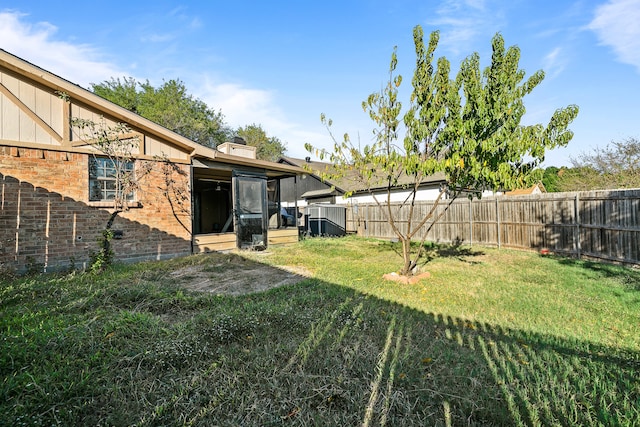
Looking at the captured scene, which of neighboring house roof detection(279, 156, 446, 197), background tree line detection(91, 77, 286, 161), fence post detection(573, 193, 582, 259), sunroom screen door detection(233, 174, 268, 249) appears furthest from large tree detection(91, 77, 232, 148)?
fence post detection(573, 193, 582, 259)

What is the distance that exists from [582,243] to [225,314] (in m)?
9.68

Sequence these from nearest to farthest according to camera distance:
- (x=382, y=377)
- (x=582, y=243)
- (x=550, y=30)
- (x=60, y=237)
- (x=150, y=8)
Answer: (x=382, y=377) → (x=60, y=237) → (x=550, y=30) → (x=582, y=243) → (x=150, y=8)

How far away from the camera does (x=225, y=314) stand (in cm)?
351

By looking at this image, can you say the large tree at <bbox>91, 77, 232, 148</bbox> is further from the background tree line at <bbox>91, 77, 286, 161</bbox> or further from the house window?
the house window

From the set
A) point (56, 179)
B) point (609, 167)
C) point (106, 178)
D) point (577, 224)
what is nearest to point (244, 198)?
point (106, 178)

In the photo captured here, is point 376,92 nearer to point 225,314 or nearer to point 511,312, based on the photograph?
point 511,312

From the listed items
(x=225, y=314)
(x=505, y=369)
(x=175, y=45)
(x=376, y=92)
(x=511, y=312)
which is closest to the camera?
(x=505, y=369)

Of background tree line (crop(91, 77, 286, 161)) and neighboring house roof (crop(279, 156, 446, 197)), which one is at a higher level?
background tree line (crop(91, 77, 286, 161))

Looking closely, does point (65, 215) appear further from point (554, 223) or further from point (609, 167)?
point (609, 167)

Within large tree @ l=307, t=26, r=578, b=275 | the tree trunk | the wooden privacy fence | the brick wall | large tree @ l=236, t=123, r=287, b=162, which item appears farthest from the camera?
large tree @ l=236, t=123, r=287, b=162

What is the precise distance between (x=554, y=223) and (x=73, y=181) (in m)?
13.1

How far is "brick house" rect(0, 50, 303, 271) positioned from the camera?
19.5 feet

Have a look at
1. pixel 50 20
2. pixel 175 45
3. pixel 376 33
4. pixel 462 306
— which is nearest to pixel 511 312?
pixel 462 306

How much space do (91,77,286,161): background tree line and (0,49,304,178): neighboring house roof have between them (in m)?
22.1
